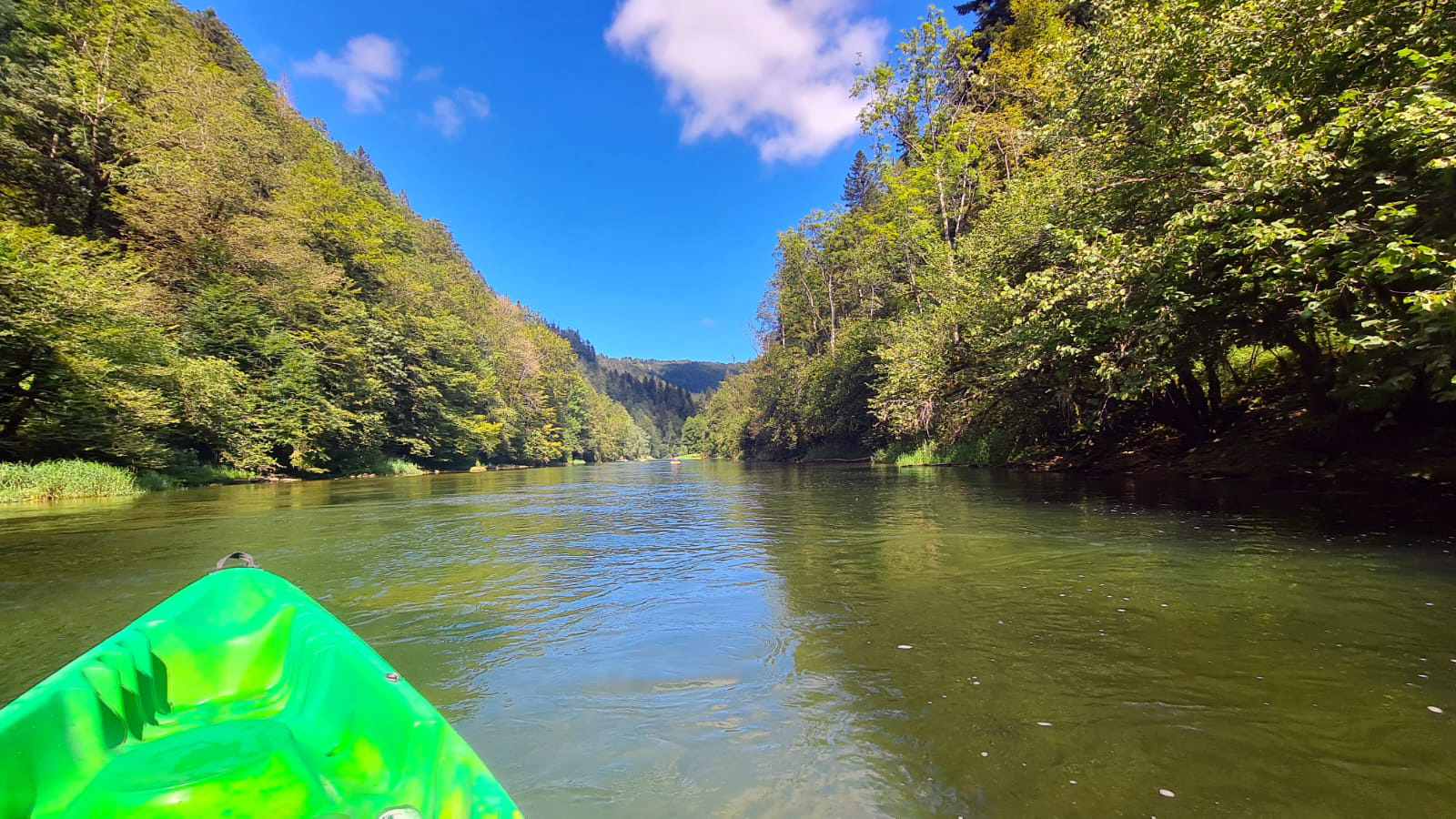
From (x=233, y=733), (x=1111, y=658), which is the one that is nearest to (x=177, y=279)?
(x=233, y=733)

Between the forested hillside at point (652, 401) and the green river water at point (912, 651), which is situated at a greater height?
the forested hillside at point (652, 401)

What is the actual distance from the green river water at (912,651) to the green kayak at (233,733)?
853mm

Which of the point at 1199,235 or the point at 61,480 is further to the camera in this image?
the point at 61,480

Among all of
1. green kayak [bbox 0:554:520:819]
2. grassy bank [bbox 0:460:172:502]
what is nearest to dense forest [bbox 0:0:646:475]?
grassy bank [bbox 0:460:172:502]

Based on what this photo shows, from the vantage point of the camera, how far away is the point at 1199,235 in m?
8.34

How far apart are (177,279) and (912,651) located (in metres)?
32.3

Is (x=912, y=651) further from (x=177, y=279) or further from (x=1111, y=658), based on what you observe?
Result: (x=177, y=279)

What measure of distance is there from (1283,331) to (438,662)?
14332 millimetres

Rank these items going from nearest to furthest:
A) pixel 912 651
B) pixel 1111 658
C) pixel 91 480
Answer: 1. pixel 1111 658
2. pixel 912 651
3. pixel 91 480

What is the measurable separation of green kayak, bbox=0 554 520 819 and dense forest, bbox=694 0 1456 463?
Answer: 9078 mm

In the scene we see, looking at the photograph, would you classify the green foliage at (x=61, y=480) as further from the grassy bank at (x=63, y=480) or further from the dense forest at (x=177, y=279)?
the dense forest at (x=177, y=279)

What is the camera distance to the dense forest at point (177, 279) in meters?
16.5

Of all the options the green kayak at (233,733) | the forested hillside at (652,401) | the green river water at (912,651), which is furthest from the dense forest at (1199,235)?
the forested hillside at (652,401)

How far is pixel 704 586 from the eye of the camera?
6.91m
